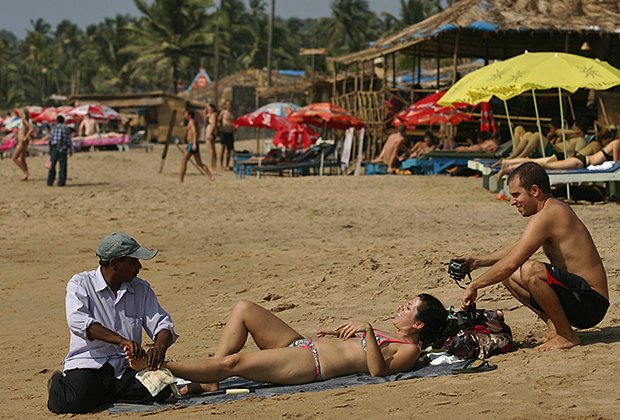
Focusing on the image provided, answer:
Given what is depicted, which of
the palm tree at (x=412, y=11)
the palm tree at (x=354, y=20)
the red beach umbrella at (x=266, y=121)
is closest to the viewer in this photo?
the red beach umbrella at (x=266, y=121)

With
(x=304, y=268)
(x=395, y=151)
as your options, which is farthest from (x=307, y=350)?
(x=395, y=151)

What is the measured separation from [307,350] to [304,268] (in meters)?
4.44

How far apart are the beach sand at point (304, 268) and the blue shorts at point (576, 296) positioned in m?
0.21

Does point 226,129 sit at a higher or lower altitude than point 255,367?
higher

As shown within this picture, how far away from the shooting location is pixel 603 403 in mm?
4355

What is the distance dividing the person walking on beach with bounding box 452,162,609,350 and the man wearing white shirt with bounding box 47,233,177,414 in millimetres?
1853

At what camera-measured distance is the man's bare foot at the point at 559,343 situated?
553 centimetres

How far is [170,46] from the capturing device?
59.5 m

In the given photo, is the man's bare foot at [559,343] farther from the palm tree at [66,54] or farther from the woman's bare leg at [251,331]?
the palm tree at [66,54]

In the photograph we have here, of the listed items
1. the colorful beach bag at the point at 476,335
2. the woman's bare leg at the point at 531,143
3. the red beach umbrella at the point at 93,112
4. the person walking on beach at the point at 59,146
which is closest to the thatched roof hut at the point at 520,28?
the woman's bare leg at the point at 531,143

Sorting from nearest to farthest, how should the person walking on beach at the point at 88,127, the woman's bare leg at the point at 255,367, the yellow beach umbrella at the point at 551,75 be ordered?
the woman's bare leg at the point at 255,367
the yellow beach umbrella at the point at 551,75
the person walking on beach at the point at 88,127

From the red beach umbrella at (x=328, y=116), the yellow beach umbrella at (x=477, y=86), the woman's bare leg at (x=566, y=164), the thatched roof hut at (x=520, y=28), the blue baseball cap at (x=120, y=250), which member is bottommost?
the blue baseball cap at (x=120, y=250)

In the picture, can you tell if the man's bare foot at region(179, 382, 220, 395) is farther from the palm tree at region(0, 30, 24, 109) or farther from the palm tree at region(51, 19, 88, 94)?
the palm tree at region(0, 30, 24, 109)

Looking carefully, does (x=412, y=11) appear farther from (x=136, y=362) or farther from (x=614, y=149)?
(x=136, y=362)
